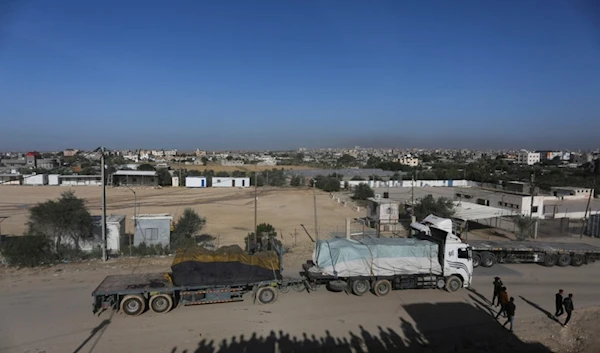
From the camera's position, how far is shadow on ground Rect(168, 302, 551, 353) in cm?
1099

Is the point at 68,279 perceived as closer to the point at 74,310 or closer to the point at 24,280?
the point at 24,280

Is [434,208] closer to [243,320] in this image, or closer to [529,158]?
[243,320]

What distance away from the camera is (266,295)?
14.2m

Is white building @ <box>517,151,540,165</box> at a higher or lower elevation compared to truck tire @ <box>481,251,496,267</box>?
lower

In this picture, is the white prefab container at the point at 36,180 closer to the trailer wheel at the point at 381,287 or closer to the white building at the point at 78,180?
the white building at the point at 78,180

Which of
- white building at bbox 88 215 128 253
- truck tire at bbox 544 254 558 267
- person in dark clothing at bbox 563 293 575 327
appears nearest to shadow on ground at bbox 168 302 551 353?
person in dark clothing at bbox 563 293 575 327

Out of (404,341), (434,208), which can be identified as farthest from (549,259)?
(404,341)

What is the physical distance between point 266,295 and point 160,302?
3649 millimetres

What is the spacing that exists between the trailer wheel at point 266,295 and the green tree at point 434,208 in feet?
64.2

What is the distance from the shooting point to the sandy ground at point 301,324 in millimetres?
11125

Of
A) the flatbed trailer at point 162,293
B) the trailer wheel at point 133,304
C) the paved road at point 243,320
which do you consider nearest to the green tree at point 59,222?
the paved road at point 243,320

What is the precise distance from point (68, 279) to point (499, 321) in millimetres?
17101

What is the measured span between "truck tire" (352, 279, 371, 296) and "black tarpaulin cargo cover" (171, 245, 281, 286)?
10.0 feet

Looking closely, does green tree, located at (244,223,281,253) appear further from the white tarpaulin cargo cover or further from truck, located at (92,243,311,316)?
truck, located at (92,243,311,316)
